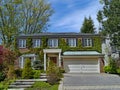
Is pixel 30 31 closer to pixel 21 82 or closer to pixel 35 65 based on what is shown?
pixel 35 65

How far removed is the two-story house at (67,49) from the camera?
41.8 meters

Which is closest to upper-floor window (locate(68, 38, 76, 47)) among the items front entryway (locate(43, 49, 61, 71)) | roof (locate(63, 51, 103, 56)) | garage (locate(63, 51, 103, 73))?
roof (locate(63, 51, 103, 56))

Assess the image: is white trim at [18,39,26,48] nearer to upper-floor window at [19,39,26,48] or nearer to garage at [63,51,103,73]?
upper-floor window at [19,39,26,48]

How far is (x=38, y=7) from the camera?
54844 millimetres

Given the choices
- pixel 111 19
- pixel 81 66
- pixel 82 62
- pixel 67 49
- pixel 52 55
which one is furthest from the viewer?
pixel 67 49

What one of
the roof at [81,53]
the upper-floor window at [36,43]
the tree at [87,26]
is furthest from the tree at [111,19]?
the tree at [87,26]

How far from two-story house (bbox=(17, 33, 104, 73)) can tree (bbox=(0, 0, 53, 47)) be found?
5.87 meters

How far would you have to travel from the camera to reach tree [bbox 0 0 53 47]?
50.9 meters

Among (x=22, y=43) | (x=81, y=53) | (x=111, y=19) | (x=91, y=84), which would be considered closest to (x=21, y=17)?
(x=22, y=43)

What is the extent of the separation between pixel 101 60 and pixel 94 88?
2299cm

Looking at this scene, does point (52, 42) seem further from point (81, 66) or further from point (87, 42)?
point (81, 66)

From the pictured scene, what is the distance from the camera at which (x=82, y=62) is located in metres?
42.0

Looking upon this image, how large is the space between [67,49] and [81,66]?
4.27 m

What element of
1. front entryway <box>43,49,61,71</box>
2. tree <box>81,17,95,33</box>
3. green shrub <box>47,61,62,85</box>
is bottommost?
green shrub <box>47,61,62,85</box>
